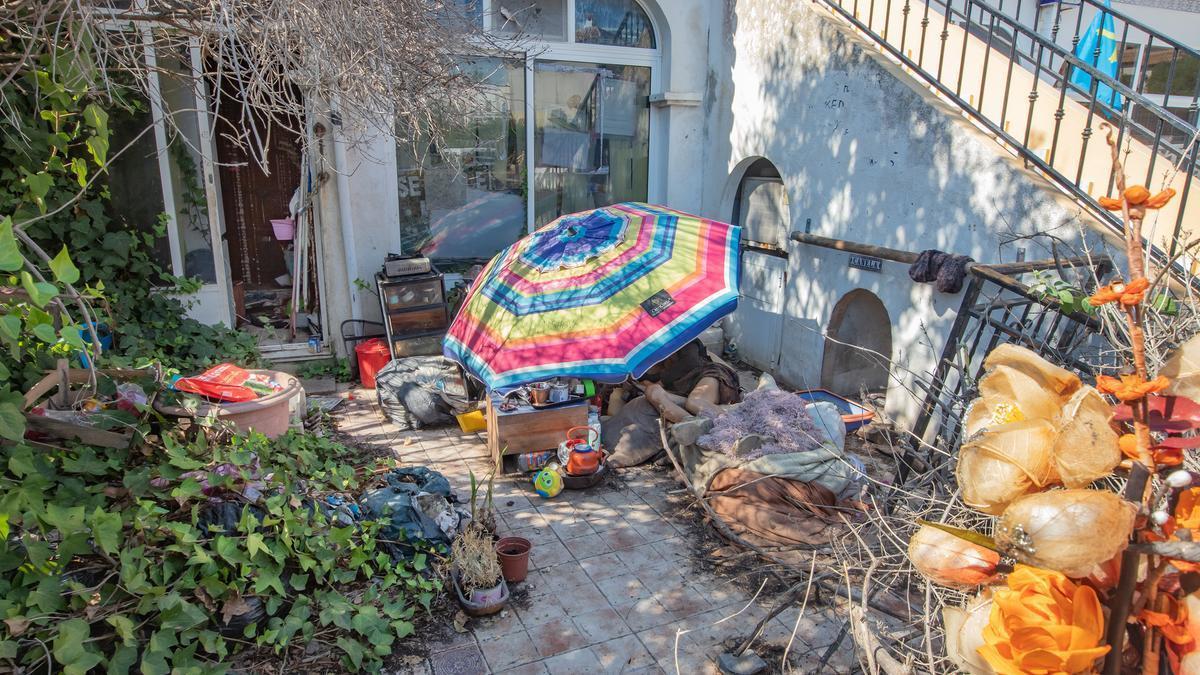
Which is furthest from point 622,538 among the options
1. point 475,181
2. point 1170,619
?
point 475,181

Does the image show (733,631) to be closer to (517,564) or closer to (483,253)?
(517,564)

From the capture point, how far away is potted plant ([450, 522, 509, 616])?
407 centimetres

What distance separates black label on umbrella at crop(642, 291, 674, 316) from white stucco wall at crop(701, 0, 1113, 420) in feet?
3.63

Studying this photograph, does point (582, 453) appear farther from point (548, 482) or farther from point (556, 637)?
point (556, 637)

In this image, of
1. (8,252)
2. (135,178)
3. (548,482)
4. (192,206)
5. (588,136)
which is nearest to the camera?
(8,252)

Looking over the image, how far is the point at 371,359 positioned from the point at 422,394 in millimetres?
1450

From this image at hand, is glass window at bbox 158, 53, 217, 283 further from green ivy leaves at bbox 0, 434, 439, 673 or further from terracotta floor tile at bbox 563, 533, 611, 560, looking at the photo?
terracotta floor tile at bbox 563, 533, 611, 560

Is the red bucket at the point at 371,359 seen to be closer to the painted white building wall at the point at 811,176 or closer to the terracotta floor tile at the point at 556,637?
the painted white building wall at the point at 811,176

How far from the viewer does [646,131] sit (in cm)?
996

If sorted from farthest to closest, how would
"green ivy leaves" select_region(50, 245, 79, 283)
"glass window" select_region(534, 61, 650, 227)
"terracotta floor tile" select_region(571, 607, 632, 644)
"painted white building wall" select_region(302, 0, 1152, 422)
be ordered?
"glass window" select_region(534, 61, 650, 227), "painted white building wall" select_region(302, 0, 1152, 422), "terracotta floor tile" select_region(571, 607, 632, 644), "green ivy leaves" select_region(50, 245, 79, 283)

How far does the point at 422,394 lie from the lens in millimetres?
6863

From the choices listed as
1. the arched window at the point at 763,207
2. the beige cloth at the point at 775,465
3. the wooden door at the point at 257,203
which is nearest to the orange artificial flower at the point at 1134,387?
the beige cloth at the point at 775,465

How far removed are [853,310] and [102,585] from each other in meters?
6.97

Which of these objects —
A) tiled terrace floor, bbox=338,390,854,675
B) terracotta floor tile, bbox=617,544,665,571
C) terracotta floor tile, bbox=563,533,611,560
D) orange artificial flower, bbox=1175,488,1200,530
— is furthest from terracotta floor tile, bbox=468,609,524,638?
orange artificial flower, bbox=1175,488,1200,530
